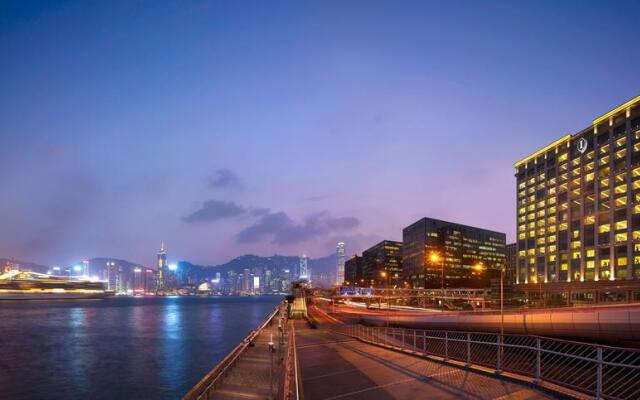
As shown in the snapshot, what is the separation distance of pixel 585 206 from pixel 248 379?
11104 cm

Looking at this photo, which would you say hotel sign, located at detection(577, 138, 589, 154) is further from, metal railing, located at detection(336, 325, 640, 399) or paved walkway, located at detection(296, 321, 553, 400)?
paved walkway, located at detection(296, 321, 553, 400)

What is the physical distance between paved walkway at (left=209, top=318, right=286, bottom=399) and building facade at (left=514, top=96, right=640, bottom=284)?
302 ft

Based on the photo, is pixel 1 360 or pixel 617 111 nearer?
pixel 1 360

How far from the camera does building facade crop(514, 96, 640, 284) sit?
324ft

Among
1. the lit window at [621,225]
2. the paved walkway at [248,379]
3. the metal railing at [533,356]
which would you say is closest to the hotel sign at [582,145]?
the lit window at [621,225]

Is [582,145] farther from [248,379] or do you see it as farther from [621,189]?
[248,379]

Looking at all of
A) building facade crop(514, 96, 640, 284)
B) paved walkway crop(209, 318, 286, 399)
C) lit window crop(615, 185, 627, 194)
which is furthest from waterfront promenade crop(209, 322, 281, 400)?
lit window crop(615, 185, 627, 194)

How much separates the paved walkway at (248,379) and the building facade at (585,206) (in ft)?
302

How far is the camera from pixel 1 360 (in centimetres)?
5088

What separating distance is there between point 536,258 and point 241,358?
119m

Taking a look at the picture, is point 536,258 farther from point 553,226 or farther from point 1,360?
point 1,360

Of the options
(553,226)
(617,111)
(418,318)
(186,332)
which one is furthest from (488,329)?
(553,226)

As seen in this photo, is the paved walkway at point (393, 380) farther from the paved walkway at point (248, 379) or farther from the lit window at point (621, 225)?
the lit window at point (621, 225)

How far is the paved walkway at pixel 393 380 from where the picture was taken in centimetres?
1332
